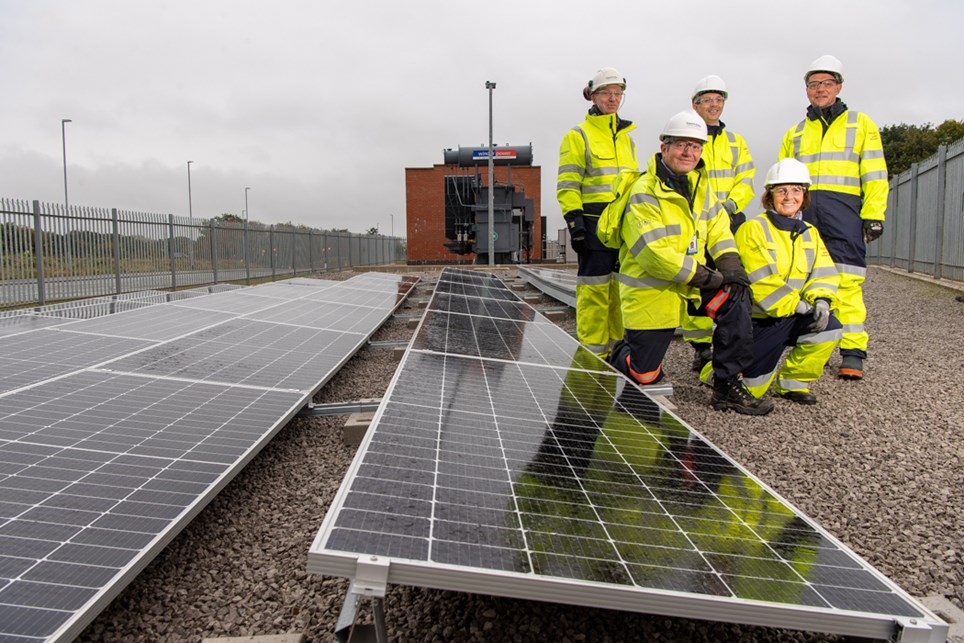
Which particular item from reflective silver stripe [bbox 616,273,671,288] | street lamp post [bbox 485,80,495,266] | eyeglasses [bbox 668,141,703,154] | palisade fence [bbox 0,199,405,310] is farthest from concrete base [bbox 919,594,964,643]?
street lamp post [bbox 485,80,495,266]

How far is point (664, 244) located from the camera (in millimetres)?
4578

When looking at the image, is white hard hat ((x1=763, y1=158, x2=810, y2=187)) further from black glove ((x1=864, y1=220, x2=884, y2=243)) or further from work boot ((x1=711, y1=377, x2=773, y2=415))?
work boot ((x1=711, y1=377, x2=773, y2=415))

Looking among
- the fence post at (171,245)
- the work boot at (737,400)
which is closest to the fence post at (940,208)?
the work boot at (737,400)

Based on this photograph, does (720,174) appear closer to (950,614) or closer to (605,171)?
(605,171)

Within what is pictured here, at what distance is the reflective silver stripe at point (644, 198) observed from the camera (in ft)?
15.3

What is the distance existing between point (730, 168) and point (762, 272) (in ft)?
5.58

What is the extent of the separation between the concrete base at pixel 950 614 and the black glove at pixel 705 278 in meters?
2.53

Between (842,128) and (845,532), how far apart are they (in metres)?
4.44

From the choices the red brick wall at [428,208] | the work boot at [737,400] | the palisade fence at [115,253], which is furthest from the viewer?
the red brick wall at [428,208]

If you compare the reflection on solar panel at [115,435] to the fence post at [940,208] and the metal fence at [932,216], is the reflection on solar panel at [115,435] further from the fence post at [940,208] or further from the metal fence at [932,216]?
the fence post at [940,208]

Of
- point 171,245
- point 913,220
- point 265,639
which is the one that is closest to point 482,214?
point 171,245

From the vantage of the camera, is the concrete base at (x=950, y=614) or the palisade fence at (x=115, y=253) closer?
the concrete base at (x=950, y=614)

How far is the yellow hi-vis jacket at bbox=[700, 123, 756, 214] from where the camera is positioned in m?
6.16

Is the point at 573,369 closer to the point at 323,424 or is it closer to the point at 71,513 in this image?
the point at 323,424
